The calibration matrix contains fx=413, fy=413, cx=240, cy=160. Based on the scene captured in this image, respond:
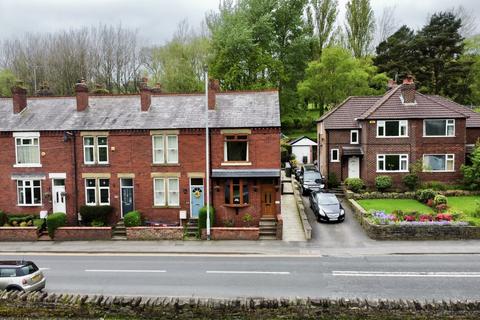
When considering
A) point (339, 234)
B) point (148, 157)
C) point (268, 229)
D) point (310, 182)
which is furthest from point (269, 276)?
point (310, 182)

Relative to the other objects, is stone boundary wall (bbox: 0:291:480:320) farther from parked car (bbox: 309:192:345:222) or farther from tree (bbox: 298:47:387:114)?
tree (bbox: 298:47:387:114)

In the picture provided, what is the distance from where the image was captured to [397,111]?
3275 cm

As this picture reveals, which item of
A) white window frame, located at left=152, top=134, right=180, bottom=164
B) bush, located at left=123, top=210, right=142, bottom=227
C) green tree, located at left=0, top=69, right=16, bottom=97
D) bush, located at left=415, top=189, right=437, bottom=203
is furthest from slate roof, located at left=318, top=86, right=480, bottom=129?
green tree, located at left=0, top=69, right=16, bottom=97

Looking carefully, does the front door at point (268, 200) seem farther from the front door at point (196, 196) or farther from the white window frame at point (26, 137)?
the white window frame at point (26, 137)

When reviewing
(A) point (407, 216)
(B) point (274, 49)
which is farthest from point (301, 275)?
(B) point (274, 49)

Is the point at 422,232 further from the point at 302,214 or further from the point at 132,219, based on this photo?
the point at 132,219

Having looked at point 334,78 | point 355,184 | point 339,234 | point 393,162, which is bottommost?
point 339,234

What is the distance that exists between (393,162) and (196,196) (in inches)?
651

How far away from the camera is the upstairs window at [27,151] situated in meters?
27.1

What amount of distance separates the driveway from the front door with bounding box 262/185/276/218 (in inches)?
109

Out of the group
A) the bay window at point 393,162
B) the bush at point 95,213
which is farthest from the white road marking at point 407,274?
the bay window at point 393,162

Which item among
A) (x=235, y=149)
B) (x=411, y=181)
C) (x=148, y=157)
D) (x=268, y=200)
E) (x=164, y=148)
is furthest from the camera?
(x=411, y=181)

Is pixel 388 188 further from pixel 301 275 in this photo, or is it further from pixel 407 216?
pixel 301 275

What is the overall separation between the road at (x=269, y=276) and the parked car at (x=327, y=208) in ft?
20.2
